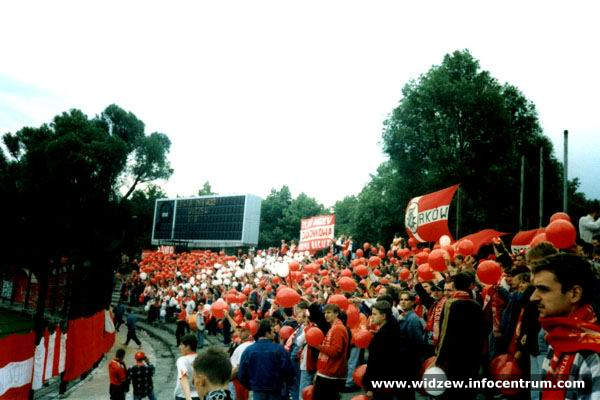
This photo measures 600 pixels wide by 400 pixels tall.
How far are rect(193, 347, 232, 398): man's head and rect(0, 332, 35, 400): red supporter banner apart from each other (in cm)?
687

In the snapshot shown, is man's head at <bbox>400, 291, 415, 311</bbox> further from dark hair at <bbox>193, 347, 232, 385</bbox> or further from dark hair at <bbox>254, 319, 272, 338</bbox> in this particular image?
dark hair at <bbox>193, 347, 232, 385</bbox>

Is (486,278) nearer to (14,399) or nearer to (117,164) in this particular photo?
(14,399)

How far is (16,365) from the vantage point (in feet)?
30.3

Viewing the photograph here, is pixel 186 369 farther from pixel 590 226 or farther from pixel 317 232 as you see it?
pixel 317 232

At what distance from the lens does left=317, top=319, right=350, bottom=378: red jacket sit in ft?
22.0

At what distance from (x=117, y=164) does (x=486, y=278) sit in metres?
30.1

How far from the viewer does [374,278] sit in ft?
42.8

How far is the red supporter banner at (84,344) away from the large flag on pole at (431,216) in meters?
9.79

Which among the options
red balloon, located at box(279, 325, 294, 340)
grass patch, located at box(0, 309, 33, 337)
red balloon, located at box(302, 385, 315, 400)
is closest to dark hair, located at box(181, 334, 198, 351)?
red balloon, located at box(302, 385, 315, 400)

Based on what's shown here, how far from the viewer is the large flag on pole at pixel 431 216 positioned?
12266 mm

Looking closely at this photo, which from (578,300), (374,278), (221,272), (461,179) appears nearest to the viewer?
(578,300)

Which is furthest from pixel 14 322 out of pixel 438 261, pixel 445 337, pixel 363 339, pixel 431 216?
pixel 445 337

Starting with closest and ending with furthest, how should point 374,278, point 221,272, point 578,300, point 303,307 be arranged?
point 578,300 < point 303,307 < point 374,278 < point 221,272

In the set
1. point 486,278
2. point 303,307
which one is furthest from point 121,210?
point 486,278
